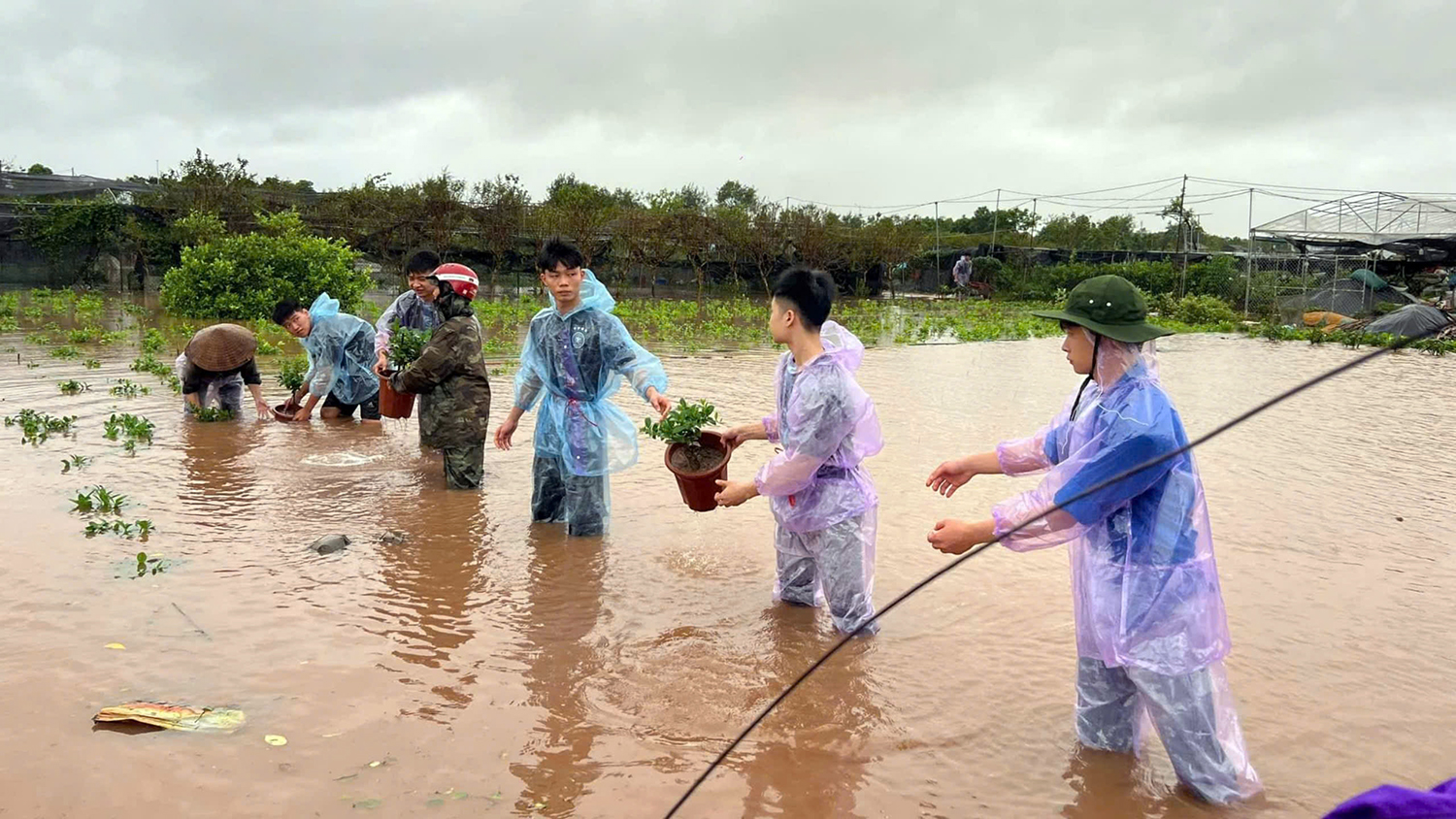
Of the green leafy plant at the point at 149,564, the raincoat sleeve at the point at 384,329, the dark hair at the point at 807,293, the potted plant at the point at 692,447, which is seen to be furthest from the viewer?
the raincoat sleeve at the point at 384,329

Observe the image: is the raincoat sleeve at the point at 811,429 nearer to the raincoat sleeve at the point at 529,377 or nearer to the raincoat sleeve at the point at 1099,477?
the raincoat sleeve at the point at 1099,477

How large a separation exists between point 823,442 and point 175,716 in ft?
8.76

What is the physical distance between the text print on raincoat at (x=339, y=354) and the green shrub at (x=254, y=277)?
8032mm

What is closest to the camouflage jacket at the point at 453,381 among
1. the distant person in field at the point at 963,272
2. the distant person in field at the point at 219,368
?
the distant person in field at the point at 219,368

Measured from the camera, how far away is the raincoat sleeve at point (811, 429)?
399cm

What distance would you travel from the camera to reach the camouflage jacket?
21.5ft

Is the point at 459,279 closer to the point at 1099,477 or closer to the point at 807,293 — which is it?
the point at 807,293

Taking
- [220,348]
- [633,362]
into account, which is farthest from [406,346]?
[220,348]

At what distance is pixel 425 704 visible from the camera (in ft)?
12.3

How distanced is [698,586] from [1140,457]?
2.76 meters

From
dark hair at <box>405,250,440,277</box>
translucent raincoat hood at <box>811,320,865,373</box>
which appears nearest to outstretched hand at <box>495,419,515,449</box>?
dark hair at <box>405,250,440,277</box>

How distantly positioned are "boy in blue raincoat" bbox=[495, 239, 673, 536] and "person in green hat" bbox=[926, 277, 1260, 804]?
270 centimetres

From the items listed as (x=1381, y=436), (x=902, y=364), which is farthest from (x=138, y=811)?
(x=902, y=364)

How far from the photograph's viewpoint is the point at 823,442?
13.1 ft
